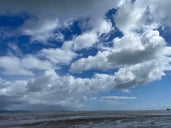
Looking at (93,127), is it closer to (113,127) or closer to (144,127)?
(113,127)

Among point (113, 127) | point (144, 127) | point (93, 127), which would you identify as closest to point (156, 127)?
point (144, 127)

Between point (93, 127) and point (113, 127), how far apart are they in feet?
13.9

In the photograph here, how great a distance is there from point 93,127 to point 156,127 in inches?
507

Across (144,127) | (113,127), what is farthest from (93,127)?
(144,127)

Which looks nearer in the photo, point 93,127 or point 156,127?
point 156,127

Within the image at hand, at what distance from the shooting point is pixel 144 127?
168 feet

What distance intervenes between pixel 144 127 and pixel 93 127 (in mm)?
10599

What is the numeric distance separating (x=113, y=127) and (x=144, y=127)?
21.0ft

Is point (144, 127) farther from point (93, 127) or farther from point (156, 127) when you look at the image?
point (93, 127)

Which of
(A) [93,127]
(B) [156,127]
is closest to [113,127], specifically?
(A) [93,127]

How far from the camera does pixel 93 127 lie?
54.6 metres

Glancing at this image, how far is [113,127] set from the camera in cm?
5366

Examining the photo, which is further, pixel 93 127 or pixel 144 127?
pixel 93 127

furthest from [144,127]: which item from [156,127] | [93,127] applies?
[93,127]
